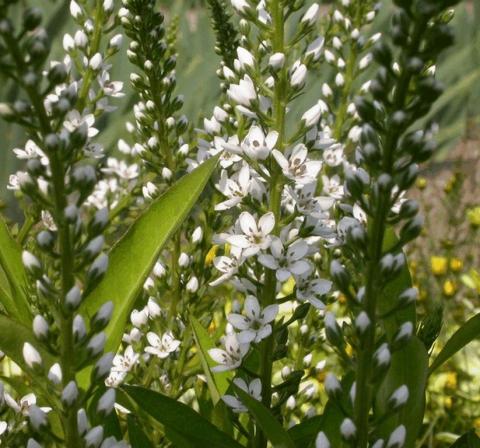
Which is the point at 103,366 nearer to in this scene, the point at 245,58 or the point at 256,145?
the point at 256,145

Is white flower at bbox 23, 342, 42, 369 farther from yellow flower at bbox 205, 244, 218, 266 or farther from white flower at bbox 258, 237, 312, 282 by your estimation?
yellow flower at bbox 205, 244, 218, 266

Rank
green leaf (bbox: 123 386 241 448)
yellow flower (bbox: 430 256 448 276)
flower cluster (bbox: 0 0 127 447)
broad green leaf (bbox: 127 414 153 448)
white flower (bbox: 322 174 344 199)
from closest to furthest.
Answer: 1. flower cluster (bbox: 0 0 127 447)
2. green leaf (bbox: 123 386 241 448)
3. broad green leaf (bbox: 127 414 153 448)
4. white flower (bbox: 322 174 344 199)
5. yellow flower (bbox: 430 256 448 276)

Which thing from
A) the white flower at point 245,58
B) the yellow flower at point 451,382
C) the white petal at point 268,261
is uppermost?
the white flower at point 245,58

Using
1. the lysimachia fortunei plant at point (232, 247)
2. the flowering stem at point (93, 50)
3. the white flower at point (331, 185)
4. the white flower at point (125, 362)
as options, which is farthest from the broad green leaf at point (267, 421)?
the flowering stem at point (93, 50)

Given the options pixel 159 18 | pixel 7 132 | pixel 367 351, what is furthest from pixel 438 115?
pixel 367 351

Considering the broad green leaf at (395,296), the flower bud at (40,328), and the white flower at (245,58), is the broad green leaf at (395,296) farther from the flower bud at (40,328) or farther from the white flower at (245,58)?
Answer: the flower bud at (40,328)

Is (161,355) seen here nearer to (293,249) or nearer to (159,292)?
(159,292)

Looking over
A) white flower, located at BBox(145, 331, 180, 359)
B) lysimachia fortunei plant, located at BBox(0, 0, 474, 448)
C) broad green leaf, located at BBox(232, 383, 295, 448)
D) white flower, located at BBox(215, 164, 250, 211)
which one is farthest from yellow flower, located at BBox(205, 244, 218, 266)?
broad green leaf, located at BBox(232, 383, 295, 448)
